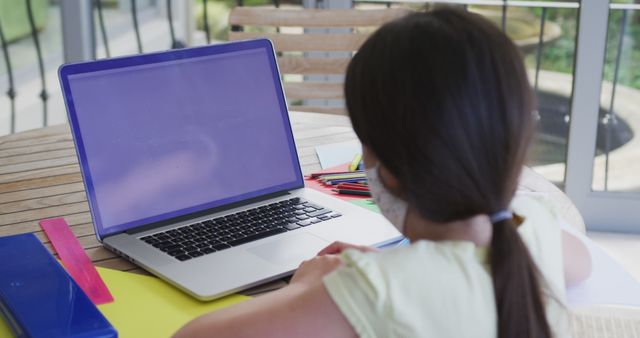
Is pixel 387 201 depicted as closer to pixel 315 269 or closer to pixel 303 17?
pixel 315 269

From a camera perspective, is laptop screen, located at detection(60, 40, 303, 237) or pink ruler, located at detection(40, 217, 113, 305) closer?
pink ruler, located at detection(40, 217, 113, 305)

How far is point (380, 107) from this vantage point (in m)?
0.87

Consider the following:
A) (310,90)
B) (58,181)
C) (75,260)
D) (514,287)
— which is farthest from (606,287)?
(310,90)

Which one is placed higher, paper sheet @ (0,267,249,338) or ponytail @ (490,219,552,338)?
ponytail @ (490,219,552,338)

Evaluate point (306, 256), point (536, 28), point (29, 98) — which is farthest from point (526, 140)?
point (29, 98)

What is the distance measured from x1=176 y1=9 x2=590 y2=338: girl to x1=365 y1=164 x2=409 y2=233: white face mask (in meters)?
0.05

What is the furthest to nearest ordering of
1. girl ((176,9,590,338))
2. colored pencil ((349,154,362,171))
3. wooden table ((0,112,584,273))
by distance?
colored pencil ((349,154,362,171)), wooden table ((0,112,584,273)), girl ((176,9,590,338))

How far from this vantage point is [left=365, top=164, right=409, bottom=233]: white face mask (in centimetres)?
97

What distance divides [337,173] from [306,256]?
1.22ft

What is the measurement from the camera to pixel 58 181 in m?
1.54

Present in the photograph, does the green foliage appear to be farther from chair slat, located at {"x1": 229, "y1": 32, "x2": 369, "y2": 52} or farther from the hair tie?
the hair tie

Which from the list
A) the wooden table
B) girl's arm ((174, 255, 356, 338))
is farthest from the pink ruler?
girl's arm ((174, 255, 356, 338))

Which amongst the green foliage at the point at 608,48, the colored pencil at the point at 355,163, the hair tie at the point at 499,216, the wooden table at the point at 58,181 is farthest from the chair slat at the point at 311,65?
the hair tie at the point at 499,216

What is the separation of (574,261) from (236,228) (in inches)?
19.5
